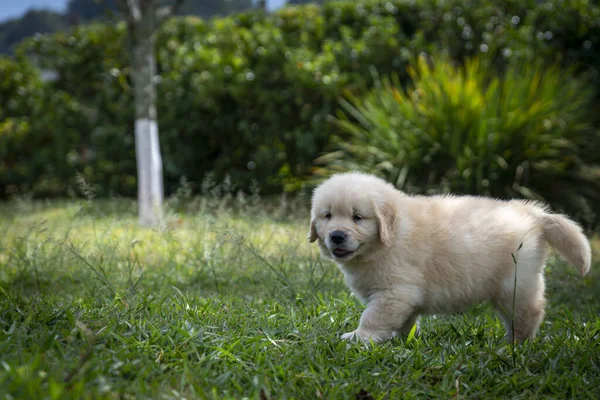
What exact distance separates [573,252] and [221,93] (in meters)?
7.25

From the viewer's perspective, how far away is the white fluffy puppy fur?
3.34m

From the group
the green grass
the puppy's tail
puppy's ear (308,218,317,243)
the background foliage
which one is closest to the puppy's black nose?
puppy's ear (308,218,317,243)

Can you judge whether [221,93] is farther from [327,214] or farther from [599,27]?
Result: [327,214]

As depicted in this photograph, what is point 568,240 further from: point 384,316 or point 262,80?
point 262,80

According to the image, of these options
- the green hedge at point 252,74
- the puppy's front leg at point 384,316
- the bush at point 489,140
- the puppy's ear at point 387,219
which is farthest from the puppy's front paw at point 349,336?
the green hedge at point 252,74

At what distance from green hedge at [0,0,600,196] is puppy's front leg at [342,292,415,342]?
570 centimetres

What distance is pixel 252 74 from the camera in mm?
9625

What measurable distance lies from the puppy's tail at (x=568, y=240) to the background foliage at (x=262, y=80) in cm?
388

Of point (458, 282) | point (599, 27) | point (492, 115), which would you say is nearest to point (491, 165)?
point (492, 115)

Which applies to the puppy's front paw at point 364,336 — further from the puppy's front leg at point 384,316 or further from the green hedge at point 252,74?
the green hedge at point 252,74

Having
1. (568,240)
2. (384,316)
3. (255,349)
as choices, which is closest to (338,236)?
(384,316)

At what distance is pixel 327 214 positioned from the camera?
11.6ft

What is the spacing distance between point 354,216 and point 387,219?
0.19 m

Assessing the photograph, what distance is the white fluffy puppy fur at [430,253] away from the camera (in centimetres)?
334
